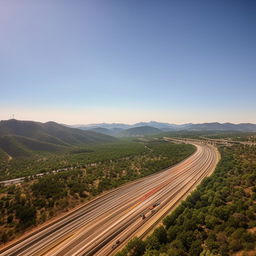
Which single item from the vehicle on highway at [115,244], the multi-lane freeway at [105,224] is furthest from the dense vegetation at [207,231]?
the multi-lane freeway at [105,224]

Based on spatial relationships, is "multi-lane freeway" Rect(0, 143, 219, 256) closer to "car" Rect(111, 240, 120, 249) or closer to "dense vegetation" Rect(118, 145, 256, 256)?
"car" Rect(111, 240, 120, 249)

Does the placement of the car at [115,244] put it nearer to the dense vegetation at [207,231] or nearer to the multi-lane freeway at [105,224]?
the multi-lane freeway at [105,224]

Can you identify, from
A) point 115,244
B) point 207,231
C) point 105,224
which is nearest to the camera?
point 207,231

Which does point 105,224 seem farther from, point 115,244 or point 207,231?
point 207,231

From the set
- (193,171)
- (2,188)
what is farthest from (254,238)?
(2,188)

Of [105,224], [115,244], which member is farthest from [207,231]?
[105,224]

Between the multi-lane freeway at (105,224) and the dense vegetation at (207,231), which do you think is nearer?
the dense vegetation at (207,231)

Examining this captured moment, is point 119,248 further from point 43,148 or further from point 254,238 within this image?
point 43,148

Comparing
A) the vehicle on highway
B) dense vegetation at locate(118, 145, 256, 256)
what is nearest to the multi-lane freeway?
the vehicle on highway
